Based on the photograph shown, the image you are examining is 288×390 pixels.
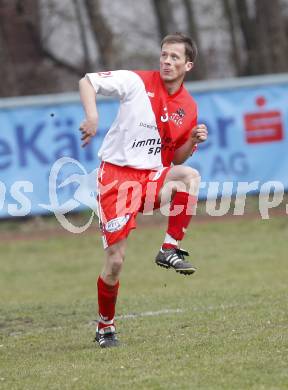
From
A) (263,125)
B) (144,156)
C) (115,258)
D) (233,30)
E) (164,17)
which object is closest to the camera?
(115,258)

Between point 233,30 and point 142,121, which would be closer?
point 142,121

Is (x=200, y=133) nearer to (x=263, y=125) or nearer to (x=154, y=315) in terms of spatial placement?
(x=154, y=315)

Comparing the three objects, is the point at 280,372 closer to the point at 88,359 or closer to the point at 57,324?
the point at 88,359

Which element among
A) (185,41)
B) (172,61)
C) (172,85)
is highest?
(185,41)

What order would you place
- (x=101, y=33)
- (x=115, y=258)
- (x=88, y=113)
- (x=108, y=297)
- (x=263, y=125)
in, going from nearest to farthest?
(x=88, y=113)
(x=115, y=258)
(x=108, y=297)
(x=263, y=125)
(x=101, y=33)

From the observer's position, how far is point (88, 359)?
7.14 m

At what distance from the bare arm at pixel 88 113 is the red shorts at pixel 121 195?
589mm

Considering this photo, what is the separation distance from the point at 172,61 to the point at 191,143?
0.65m

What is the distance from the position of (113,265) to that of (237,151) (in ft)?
32.1

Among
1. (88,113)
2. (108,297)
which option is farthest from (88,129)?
(108,297)

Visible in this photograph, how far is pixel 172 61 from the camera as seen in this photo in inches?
304

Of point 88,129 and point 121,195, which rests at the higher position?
point 88,129

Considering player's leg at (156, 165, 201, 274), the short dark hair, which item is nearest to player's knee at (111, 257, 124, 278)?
player's leg at (156, 165, 201, 274)

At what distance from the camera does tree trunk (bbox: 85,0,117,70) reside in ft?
73.8
